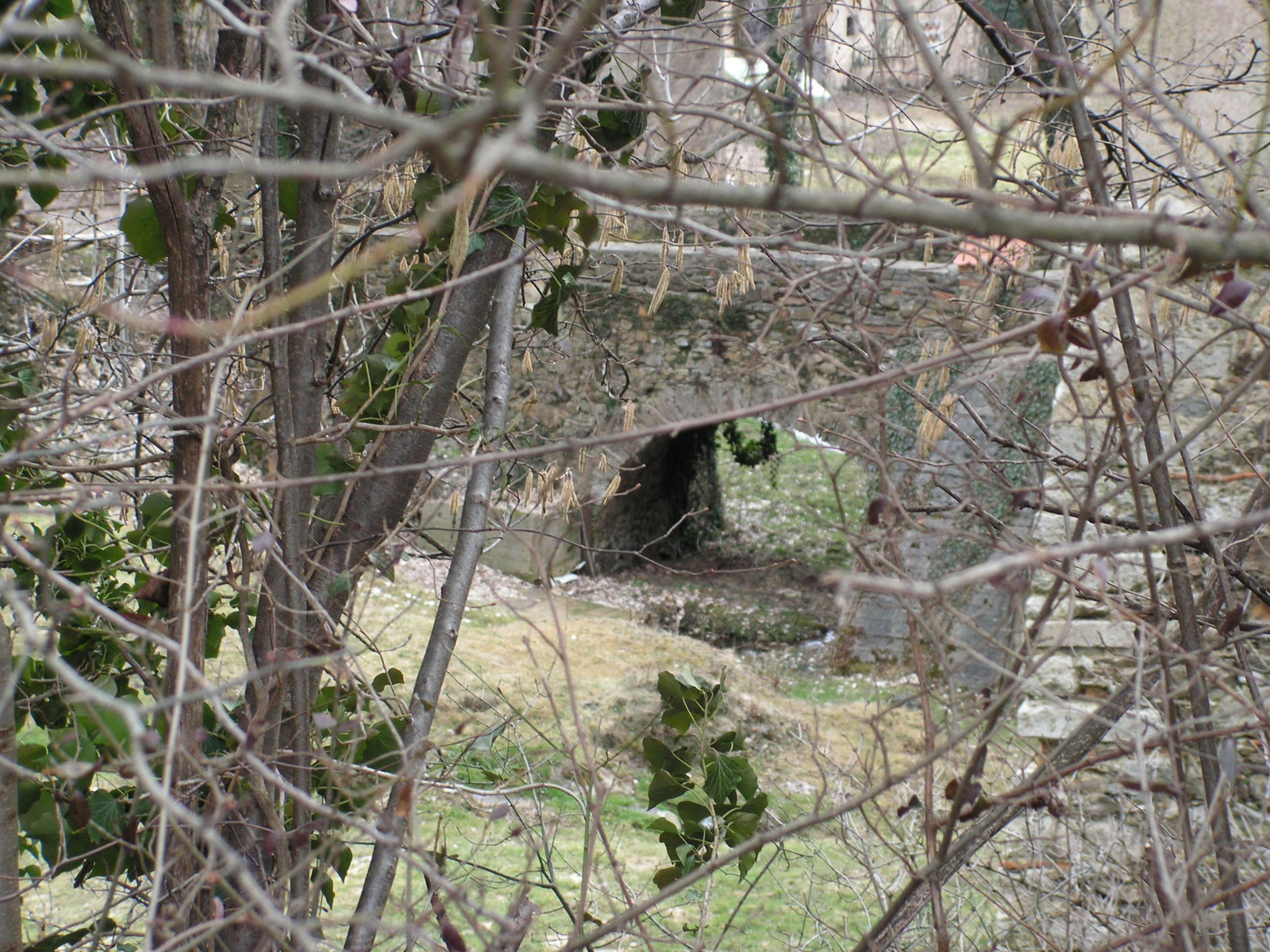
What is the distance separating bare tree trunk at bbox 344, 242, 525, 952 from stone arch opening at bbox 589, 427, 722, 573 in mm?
7255

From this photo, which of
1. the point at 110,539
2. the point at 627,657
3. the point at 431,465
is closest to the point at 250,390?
the point at 110,539

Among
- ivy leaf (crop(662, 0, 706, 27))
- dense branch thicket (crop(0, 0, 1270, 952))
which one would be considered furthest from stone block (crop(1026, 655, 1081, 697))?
ivy leaf (crop(662, 0, 706, 27))

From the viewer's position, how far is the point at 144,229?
1.76 metres

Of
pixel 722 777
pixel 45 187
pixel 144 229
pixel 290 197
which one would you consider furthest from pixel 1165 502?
pixel 45 187

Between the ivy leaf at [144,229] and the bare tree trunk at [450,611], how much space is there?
68 cm

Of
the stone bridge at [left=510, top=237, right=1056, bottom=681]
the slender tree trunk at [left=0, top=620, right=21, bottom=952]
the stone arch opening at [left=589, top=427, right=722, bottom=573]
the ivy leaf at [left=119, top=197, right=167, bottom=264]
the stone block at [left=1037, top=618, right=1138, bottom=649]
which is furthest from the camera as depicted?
the stone arch opening at [left=589, top=427, right=722, bottom=573]

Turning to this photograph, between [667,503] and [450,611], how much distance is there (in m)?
→ 9.16

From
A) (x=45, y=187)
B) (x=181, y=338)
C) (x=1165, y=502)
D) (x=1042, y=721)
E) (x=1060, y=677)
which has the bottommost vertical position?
(x=1042, y=721)

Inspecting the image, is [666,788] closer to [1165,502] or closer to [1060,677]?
[1165,502]

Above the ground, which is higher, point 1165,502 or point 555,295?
point 555,295

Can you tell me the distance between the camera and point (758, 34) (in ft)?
11.6

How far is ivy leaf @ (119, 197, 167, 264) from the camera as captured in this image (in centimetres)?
173

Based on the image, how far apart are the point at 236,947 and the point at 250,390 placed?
198cm

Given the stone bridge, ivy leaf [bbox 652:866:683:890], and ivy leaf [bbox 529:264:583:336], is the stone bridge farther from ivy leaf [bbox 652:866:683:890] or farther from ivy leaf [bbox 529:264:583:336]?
ivy leaf [bbox 652:866:683:890]
